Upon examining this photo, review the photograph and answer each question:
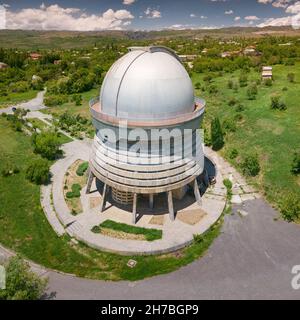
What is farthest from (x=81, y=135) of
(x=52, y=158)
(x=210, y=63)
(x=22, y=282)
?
(x=210, y=63)

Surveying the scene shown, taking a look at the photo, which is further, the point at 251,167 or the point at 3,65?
the point at 3,65

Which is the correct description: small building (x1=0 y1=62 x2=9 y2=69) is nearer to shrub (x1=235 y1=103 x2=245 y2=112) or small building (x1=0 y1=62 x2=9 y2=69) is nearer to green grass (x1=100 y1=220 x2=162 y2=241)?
shrub (x1=235 y1=103 x2=245 y2=112)

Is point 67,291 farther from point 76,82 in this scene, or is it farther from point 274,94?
point 76,82

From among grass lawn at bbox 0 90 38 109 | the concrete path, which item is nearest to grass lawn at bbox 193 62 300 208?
the concrete path

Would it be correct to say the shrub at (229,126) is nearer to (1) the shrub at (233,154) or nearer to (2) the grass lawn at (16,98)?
(1) the shrub at (233,154)

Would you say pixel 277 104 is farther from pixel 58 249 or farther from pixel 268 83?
pixel 58 249

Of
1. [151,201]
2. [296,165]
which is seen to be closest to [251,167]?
[296,165]

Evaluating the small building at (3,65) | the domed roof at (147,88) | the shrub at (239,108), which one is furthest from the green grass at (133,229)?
the small building at (3,65)
